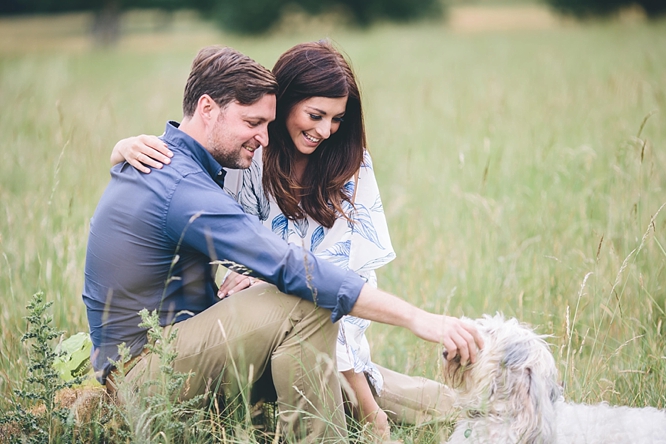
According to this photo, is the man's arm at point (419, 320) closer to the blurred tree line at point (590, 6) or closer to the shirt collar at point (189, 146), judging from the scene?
the shirt collar at point (189, 146)

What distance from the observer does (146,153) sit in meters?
2.82

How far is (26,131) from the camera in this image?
7.70 meters

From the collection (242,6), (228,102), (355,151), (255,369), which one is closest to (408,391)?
(255,369)

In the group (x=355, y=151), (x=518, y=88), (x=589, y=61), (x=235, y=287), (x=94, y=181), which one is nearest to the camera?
(x=235, y=287)

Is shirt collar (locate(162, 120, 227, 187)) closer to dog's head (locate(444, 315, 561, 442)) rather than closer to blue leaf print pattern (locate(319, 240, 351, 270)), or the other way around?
blue leaf print pattern (locate(319, 240, 351, 270))

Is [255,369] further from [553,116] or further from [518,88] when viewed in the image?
[518,88]

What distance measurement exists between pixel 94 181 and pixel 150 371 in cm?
403

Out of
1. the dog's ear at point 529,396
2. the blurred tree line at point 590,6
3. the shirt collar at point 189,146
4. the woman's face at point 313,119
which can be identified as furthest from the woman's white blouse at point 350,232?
the blurred tree line at point 590,6

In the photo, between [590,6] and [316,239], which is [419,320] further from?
[590,6]

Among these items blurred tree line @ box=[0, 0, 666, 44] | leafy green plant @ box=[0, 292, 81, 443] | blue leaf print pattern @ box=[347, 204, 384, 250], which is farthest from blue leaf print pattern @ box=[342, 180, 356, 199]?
blurred tree line @ box=[0, 0, 666, 44]

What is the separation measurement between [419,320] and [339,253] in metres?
0.94

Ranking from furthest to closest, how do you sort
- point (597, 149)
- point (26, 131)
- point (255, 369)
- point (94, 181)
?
1. point (26, 131)
2. point (597, 149)
3. point (94, 181)
4. point (255, 369)

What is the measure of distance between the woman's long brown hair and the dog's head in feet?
3.69

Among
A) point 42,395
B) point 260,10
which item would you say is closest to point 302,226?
point 42,395
